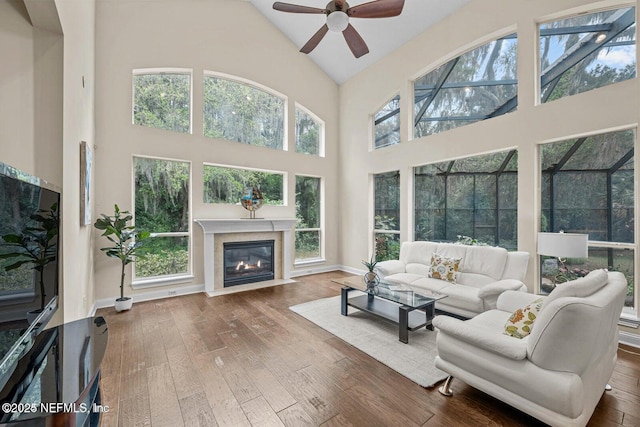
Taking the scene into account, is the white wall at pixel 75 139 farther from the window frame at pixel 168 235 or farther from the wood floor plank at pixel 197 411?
the wood floor plank at pixel 197 411

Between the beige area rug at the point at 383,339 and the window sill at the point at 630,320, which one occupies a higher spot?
the window sill at the point at 630,320

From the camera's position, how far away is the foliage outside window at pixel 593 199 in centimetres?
306

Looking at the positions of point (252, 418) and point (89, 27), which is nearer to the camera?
point (252, 418)

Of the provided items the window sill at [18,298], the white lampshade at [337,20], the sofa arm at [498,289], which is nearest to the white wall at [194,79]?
the white lampshade at [337,20]

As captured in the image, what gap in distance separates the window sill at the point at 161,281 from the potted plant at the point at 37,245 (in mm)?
2888

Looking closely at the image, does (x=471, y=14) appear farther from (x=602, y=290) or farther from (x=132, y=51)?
(x=132, y=51)

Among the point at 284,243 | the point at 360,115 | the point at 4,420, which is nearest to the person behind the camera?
the point at 4,420

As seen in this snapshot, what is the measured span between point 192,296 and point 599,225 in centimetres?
573

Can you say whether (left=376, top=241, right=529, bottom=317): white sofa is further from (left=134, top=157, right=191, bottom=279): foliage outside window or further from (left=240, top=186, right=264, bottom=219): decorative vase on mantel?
(left=134, top=157, right=191, bottom=279): foliage outside window

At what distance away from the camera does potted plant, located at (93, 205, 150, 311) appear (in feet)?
12.3

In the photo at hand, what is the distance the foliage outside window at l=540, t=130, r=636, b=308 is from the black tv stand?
433 centimetres

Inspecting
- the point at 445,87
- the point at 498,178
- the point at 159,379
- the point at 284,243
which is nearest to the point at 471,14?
the point at 445,87

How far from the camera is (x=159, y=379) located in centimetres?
232

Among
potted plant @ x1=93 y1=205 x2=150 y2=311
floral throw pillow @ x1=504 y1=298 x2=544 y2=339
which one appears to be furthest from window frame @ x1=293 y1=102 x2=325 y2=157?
floral throw pillow @ x1=504 y1=298 x2=544 y2=339
